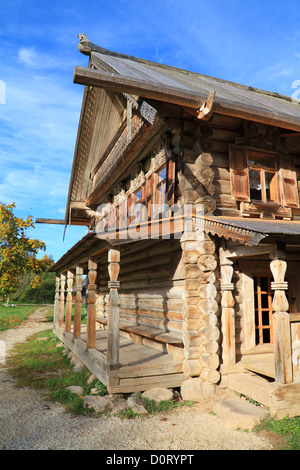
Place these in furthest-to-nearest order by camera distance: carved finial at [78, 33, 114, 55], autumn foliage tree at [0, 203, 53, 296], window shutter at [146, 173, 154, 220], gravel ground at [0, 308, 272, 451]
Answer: autumn foliage tree at [0, 203, 53, 296] → carved finial at [78, 33, 114, 55] → window shutter at [146, 173, 154, 220] → gravel ground at [0, 308, 272, 451]

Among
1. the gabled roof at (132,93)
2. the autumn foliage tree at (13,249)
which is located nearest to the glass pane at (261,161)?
the gabled roof at (132,93)

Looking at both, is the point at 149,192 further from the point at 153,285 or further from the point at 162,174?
the point at 153,285

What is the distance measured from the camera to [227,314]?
6504 millimetres

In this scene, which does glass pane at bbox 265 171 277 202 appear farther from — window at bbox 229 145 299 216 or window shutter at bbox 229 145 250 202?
window shutter at bbox 229 145 250 202

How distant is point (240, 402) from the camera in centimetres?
571

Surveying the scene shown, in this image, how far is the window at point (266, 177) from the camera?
24.2ft

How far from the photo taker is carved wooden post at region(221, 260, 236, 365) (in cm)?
643

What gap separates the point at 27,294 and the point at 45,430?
140 feet

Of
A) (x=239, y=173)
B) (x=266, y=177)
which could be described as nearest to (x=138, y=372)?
(x=239, y=173)

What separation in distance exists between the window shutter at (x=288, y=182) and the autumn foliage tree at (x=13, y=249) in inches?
644

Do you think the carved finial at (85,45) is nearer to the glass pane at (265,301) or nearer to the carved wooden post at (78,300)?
the carved wooden post at (78,300)

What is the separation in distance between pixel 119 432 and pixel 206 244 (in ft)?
11.4

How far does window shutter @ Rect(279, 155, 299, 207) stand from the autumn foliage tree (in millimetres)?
16358

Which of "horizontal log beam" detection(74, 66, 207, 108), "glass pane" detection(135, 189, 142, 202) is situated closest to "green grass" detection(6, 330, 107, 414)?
"glass pane" detection(135, 189, 142, 202)
